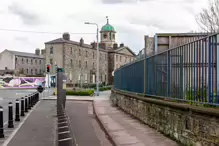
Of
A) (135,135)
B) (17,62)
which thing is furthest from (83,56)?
(135,135)

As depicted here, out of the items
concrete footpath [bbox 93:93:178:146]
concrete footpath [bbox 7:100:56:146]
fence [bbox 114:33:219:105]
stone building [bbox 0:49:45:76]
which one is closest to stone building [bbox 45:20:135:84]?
stone building [bbox 0:49:45:76]

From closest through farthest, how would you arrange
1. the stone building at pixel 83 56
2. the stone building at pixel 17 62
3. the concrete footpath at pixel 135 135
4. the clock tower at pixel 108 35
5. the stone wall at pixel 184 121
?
1. the stone wall at pixel 184 121
2. the concrete footpath at pixel 135 135
3. the stone building at pixel 83 56
4. the stone building at pixel 17 62
5. the clock tower at pixel 108 35

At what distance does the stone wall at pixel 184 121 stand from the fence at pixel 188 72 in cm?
35

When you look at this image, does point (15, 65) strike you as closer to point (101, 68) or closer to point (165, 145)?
point (101, 68)

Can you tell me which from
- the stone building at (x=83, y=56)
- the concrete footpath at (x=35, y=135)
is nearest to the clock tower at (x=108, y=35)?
the stone building at (x=83, y=56)

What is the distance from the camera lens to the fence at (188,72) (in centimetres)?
736

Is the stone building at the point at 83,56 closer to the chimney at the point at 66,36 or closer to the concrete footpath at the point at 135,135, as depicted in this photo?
the chimney at the point at 66,36

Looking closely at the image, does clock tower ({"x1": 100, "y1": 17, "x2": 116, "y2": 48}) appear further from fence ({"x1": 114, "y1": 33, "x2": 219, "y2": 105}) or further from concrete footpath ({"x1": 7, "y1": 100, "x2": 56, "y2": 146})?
fence ({"x1": 114, "y1": 33, "x2": 219, "y2": 105})

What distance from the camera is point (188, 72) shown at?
866cm

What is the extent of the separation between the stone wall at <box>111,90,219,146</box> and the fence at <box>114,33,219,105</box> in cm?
35

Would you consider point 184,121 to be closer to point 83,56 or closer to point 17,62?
point 83,56

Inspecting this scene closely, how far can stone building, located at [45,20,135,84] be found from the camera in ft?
267

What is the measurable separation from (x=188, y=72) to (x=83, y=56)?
8338cm

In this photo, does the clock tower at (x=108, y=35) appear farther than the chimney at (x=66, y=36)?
Yes
